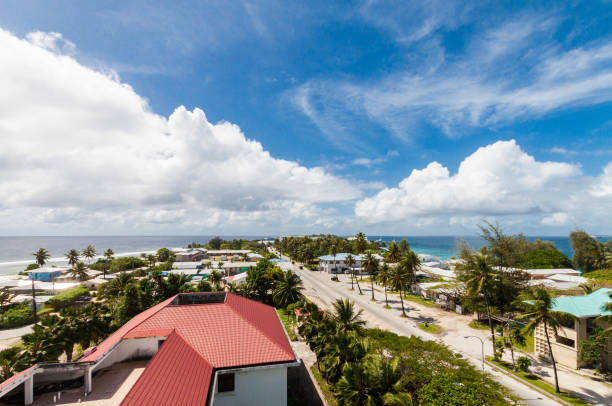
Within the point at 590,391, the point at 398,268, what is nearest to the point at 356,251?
the point at 398,268

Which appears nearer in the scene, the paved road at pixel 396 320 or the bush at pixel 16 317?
the paved road at pixel 396 320

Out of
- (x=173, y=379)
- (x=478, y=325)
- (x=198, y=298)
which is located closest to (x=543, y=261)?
(x=478, y=325)

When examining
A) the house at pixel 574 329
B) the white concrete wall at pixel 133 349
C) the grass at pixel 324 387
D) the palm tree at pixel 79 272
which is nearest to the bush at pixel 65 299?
the palm tree at pixel 79 272

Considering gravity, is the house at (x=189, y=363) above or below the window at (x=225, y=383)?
above

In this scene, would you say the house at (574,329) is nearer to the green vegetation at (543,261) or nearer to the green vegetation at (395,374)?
the green vegetation at (395,374)

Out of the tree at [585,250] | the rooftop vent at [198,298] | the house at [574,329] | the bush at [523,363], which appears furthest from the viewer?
the tree at [585,250]

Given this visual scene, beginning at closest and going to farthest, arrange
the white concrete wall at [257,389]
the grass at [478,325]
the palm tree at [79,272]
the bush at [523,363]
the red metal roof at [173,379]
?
the red metal roof at [173,379] → the white concrete wall at [257,389] → the bush at [523,363] → the grass at [478,325] → the palm tree at [79,272]

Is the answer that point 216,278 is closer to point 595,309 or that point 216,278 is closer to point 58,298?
point 58,298
